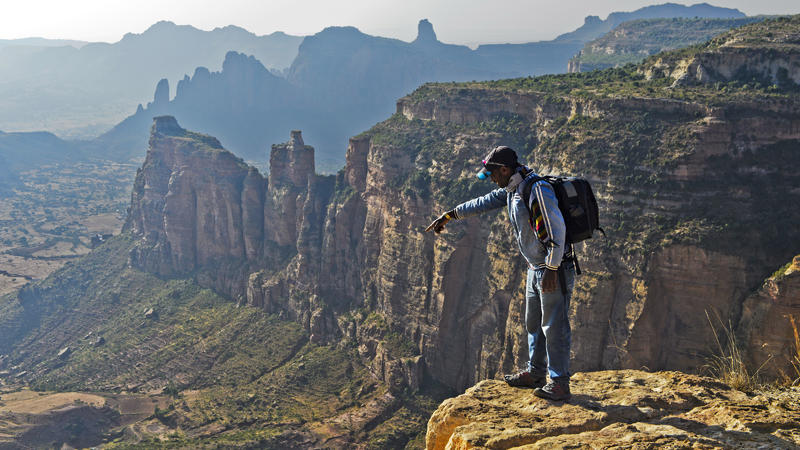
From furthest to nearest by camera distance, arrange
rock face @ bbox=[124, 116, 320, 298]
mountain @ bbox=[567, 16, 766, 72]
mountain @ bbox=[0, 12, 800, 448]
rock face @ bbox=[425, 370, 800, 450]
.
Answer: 1. mountain @ bbox=[567, 16, 766, 72]
2. rock face @ bbox=[124, 116, 320, 298]
3. mountain @ bbox=[0, 12, 800, 448]
4. rock face @ bbox=[425, 370, 800, 450]

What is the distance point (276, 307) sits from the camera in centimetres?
7538

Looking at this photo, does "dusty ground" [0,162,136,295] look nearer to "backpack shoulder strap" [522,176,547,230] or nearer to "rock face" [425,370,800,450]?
"rock face" [425,370,800,450]

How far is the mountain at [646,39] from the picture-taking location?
124 m

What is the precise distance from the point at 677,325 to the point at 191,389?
166ft

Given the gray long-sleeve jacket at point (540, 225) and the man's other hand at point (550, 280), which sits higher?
the gray long-sleeve jacket at point (540, 225)

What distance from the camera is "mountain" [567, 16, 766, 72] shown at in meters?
124

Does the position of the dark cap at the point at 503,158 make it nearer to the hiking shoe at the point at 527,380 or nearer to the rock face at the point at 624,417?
the hiking shoe at the point at 527,380

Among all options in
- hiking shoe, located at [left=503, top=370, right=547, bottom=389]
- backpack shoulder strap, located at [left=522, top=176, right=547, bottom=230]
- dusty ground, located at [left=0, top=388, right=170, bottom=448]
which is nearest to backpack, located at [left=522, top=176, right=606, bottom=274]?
backpack shoulder strap, located at [left=522, top=176, right=547, bottom=230]

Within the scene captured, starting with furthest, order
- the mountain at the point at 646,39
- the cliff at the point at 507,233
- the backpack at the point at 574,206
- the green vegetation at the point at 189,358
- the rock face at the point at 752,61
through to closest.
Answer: the mountain at the point at 646,39 → the green vegetation at the point at 189,358 → the rock face at the point at 752,61 → the cliff at the point at 507,233 → the backpack at the point at 574,206

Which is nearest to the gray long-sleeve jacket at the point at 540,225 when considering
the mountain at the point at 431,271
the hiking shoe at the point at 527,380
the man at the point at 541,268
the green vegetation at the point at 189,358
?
the man at the point at 541,268

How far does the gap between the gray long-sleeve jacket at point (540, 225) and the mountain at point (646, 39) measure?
4804 inches

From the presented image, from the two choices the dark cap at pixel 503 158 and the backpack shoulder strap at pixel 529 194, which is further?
the dark cap at pixel 503 158

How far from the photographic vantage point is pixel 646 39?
439ft

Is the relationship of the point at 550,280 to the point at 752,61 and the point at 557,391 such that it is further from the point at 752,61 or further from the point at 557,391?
the point at 752,61
